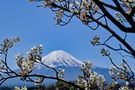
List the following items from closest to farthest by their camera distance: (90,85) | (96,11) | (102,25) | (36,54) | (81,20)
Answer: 1. (102,25)
2. (81,20)
3. (96,11)
4. (90,85)
5. (36,54)

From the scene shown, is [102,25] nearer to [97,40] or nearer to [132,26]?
[132,26]

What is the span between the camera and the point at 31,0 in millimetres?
9430

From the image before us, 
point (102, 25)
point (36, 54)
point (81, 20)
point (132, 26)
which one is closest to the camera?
point (132, 26)

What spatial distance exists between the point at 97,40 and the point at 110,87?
4.48 feet

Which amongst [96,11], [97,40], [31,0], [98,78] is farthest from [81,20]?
[98,78]

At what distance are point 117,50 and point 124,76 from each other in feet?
13.5

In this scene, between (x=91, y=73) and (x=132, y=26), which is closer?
(x=132, y=26)

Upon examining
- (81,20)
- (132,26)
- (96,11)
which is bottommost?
(132,26)

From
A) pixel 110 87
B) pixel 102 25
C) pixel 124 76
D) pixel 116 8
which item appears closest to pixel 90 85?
pixel 110 87

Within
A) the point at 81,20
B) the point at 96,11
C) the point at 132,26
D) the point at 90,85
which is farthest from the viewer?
the point at 90,85

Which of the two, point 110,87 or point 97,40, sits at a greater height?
point 97,40

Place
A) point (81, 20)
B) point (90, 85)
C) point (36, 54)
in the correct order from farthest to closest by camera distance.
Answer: point (36, 54)
point (90, 85)
point (81, 20)

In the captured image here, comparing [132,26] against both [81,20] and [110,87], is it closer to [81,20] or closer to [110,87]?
[81,20]

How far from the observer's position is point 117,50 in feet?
28.3
